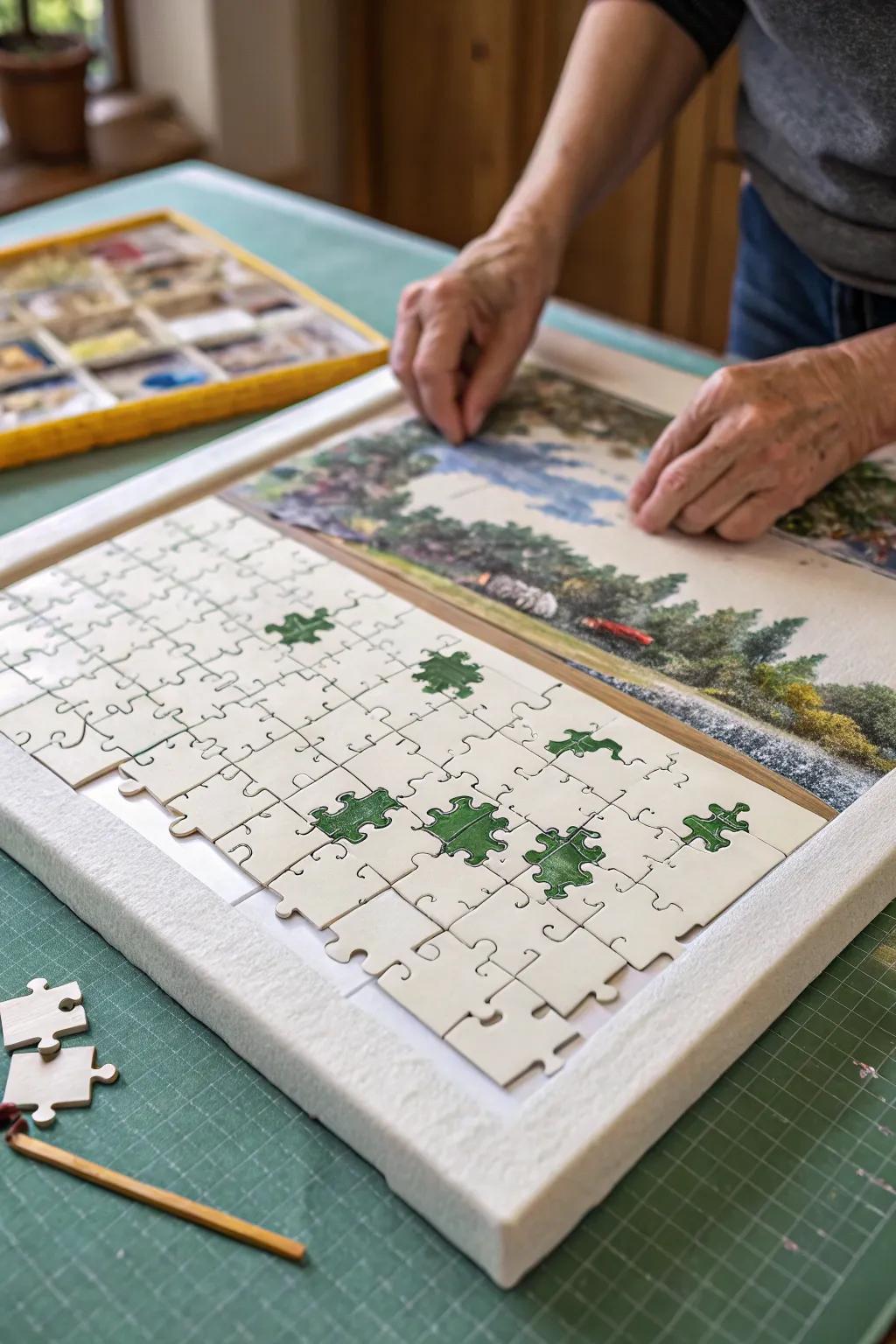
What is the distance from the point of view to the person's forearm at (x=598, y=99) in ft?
5.49

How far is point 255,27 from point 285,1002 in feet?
11.0

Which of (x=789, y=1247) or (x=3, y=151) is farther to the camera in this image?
(x=3, y=151)

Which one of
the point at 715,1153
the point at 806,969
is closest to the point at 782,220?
the point at 806,969

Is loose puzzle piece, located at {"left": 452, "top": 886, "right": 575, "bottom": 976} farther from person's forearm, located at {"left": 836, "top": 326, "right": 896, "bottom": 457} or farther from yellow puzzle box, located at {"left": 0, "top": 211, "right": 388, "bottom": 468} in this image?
yellow puzzle box, located at {"left": 0, "top": 211, "right": 388, "bottom": 468}

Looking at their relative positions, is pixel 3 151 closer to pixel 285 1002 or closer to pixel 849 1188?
pixel 285 1002

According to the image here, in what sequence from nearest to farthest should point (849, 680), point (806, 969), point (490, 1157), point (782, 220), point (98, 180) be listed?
1. point (490, 1157)
2. point (806, 969)
3. point (849, 680)
4. point (782, 220)
5. point (98, 180)

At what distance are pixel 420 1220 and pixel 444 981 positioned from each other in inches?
5.9

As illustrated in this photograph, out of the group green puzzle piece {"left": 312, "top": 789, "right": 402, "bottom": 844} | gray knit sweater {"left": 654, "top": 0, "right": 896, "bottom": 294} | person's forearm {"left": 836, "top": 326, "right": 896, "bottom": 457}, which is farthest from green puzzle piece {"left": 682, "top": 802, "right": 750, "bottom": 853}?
gray knit sweater {"left": 654, "top": 0, "right": 896, "bottom": 294}

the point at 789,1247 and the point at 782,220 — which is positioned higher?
the point at 782,220

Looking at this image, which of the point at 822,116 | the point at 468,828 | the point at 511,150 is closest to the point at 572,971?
the point at 468,828

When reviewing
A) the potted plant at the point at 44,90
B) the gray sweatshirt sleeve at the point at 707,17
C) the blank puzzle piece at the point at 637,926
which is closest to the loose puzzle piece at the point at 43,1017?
the blank puzzle piece at the point at 637,926

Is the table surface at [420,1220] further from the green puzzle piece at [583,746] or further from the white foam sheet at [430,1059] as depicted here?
the green puzzle piece at [583,746]

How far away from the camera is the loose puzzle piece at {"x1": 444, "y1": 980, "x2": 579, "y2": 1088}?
2.66 ft

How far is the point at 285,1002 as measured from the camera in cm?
86
